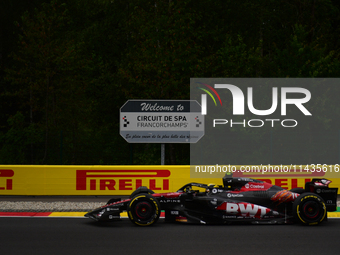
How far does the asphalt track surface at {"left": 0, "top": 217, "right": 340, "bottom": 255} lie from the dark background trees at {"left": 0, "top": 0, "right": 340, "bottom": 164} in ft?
22.6

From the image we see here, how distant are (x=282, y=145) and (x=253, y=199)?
31.7 feet

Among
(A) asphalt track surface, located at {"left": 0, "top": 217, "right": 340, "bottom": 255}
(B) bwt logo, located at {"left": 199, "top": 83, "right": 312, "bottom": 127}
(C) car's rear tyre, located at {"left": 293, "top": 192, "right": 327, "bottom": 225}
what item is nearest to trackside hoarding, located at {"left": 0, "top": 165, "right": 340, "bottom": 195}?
(A) asphalt track surface, located at {"left": 0, "top": 217, "right": 340, "bottom": 255}

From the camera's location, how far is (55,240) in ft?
27.9

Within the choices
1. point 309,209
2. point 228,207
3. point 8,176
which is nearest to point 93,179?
point 8,176

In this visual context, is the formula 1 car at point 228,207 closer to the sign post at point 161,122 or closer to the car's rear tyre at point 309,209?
the car's rear tyre at point 309,209

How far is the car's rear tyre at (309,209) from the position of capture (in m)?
9.47

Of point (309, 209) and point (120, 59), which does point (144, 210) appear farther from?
point (120, 59)

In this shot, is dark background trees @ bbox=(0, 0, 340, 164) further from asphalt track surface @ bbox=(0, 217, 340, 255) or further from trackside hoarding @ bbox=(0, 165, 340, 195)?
asphalt track surface @ bbox=(0, 217, 340, 255)

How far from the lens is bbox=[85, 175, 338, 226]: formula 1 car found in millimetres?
9500

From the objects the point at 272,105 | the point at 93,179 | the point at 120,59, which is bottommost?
the point at 93,179

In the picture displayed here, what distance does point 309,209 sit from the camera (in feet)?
31.4

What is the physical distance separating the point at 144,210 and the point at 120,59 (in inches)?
1005

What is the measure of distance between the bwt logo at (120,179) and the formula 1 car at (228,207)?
14.0 ft

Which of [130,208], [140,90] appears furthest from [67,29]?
[130,208]
